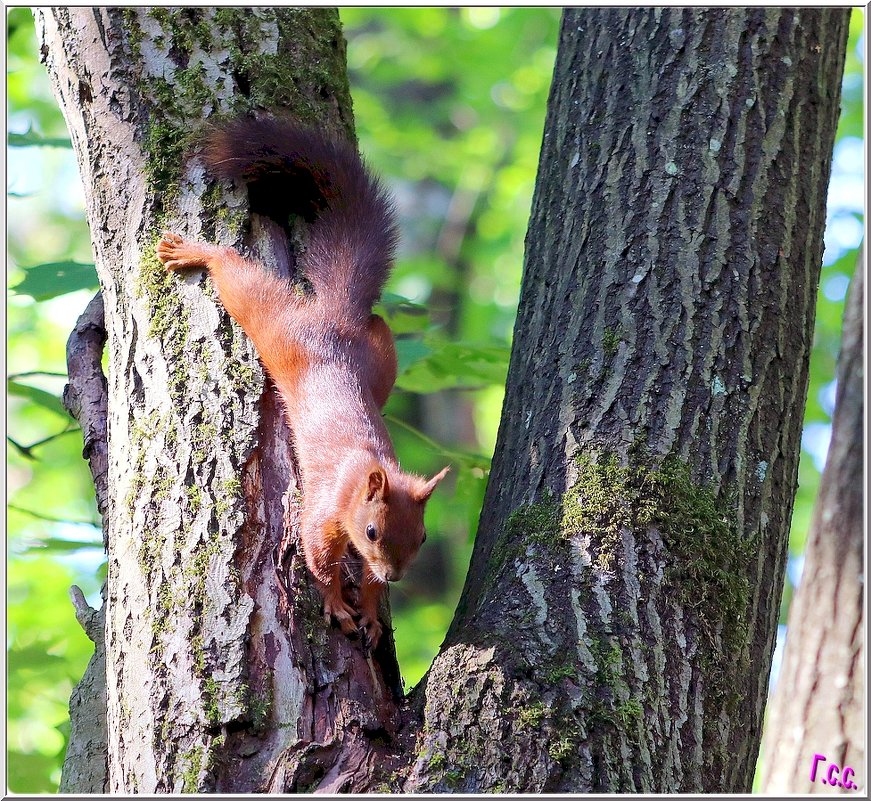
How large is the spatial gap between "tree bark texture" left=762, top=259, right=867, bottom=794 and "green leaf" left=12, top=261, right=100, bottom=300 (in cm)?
292

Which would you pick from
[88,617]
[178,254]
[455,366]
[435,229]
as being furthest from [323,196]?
[435,229]

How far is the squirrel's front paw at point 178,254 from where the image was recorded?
2.37 m

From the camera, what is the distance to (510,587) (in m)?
2.14

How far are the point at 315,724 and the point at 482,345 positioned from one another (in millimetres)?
1739

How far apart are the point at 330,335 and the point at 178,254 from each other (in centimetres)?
59

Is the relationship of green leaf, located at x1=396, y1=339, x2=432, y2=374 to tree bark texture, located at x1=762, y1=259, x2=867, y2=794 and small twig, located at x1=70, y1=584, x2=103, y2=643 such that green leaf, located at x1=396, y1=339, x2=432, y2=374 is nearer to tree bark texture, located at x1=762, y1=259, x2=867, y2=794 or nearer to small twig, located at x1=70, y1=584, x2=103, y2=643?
small twig, located at x1=70, y1=584, x2=103, y2=643

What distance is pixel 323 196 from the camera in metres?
2.77

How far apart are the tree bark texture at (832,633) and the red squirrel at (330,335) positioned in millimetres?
1749

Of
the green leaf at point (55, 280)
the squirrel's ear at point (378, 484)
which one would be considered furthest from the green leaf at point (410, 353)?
the green leaf at point (55, 280)

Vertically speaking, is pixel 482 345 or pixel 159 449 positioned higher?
pixel 482 345

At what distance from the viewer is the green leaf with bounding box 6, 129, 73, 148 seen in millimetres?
3129

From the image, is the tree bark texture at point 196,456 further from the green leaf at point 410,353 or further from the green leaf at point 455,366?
the green leaf at point 455,366

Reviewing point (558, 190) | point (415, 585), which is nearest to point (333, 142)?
point (558, 190)

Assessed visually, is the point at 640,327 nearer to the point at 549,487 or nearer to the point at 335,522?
the point at 549,487
